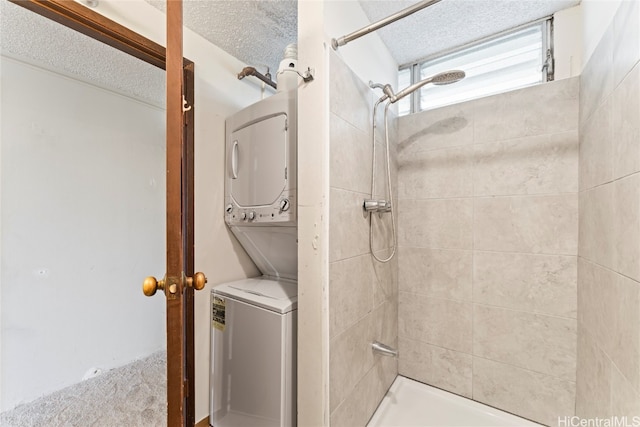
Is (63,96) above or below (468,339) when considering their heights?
above

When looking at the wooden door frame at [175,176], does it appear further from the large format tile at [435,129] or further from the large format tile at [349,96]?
the large format tile at [435,129]

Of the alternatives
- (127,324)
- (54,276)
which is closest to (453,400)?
(127,324)

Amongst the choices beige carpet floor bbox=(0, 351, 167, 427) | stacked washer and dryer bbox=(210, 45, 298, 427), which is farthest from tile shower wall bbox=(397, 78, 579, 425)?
beige carpet floor bbox=(0, 351, 167, 427)

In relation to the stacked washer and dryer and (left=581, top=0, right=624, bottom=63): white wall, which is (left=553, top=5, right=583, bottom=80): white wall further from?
the stacked washer and dryer

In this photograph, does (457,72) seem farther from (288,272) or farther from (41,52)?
(41,52)

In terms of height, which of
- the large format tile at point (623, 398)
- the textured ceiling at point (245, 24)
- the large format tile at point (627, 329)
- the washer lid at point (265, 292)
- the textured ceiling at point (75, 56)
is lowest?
the large format tile at point (623, 398)

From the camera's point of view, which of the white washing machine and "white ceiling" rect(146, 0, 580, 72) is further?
"white ceiling" rect(146, 0, 580, 72)

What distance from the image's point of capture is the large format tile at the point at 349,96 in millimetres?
1151

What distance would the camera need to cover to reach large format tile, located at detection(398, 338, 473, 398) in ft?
5.33

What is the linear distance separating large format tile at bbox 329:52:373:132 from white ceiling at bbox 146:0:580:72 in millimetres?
502

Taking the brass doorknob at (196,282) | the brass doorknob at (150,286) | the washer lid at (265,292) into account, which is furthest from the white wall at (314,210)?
the brass doorknob at (150,286)

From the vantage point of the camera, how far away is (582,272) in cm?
125

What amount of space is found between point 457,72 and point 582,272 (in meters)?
1.14

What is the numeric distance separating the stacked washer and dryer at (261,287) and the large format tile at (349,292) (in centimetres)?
24
